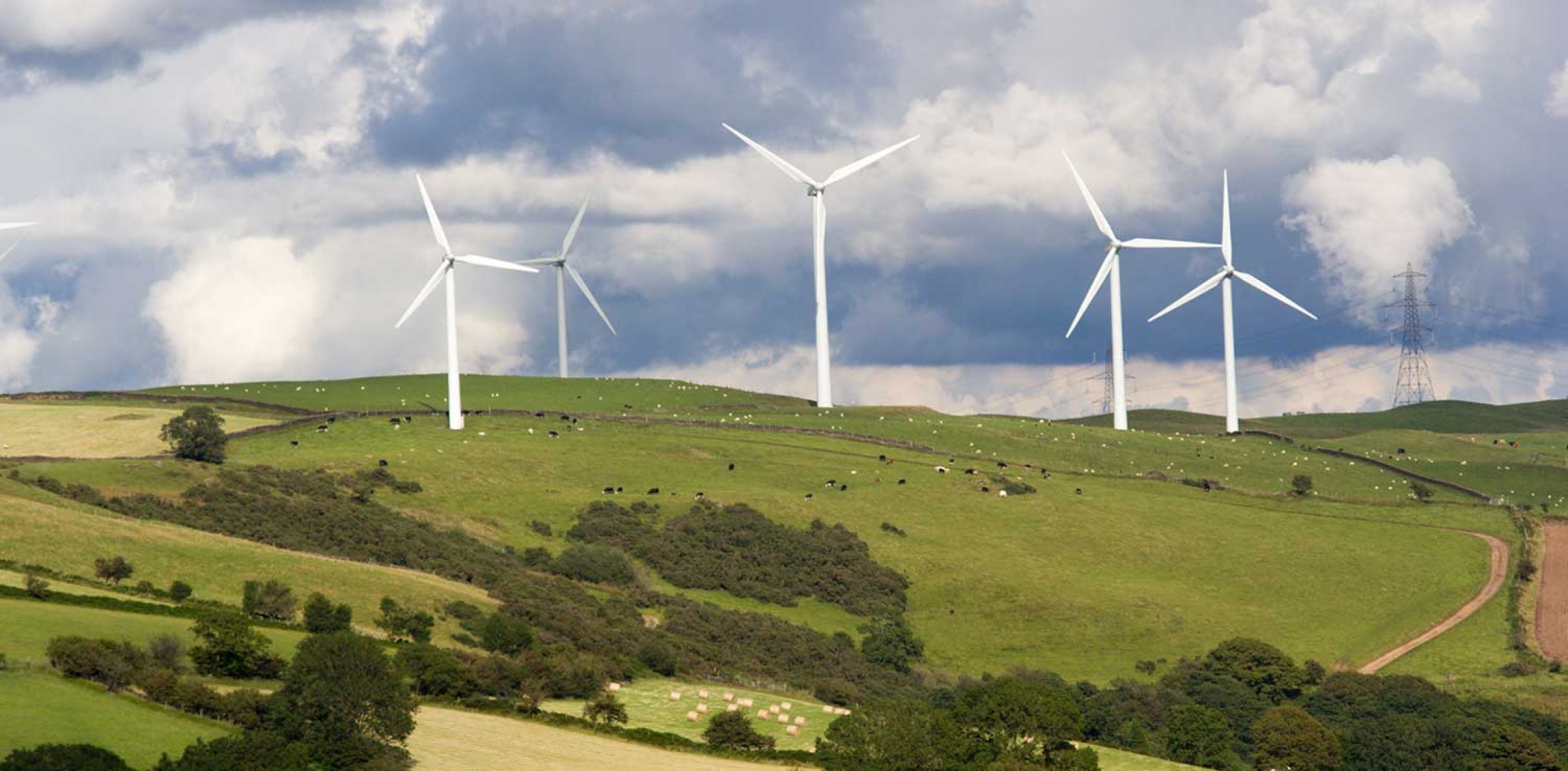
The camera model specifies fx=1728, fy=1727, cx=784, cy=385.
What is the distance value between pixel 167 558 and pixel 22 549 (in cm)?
900

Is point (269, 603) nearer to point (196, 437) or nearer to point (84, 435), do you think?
point (196, 437)

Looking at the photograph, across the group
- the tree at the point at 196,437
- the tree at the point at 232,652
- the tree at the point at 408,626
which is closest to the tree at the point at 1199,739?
the tree at the point at 408,626

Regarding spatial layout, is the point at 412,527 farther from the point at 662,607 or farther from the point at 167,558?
the point at 167,558

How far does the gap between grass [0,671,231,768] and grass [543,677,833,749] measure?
924 inches

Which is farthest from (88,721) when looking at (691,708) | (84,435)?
(84,435)

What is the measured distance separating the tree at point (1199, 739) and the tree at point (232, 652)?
52569 millimetres

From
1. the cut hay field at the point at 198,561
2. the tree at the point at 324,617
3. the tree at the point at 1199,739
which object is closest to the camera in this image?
the tree at the point at 324,617

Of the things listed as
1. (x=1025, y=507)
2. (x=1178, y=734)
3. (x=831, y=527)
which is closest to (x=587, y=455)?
(x=831, y=527)

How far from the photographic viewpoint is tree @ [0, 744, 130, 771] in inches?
2391

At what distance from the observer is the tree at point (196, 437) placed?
170 metres

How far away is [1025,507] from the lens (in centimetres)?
18150

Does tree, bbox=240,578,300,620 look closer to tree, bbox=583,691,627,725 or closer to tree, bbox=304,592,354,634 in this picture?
tree, bbox=304,592,354,634

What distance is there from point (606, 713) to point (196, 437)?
93.6 metres

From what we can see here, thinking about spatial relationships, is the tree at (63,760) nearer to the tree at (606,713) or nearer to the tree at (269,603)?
the tree at (606,713)
